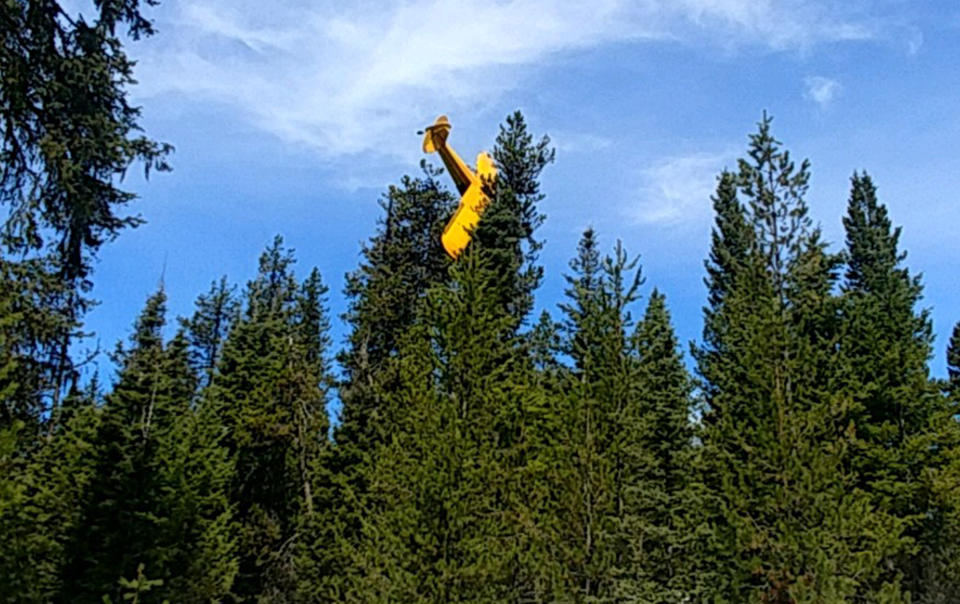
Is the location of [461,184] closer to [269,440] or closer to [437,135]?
[437,135]

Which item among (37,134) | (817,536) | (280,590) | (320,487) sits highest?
(37,134)

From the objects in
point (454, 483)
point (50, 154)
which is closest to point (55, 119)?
point (50, 154)

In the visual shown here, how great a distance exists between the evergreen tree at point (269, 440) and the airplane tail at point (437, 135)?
27.0 feet

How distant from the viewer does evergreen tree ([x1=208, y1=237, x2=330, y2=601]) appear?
922 inches

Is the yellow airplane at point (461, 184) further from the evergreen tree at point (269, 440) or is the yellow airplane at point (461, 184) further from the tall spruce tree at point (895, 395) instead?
the tall spruce tree at point (895, 395)

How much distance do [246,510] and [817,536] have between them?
18.8 m

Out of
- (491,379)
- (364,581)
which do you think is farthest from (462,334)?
(364,581)

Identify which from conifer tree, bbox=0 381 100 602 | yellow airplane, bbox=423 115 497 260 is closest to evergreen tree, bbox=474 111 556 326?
yellow airplane, bbox=423 115 497 260

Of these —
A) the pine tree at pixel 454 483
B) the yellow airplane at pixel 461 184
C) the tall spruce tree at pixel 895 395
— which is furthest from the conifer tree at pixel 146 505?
the tall spruce tree at pixel 895 395

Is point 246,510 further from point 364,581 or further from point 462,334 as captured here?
point 462,334

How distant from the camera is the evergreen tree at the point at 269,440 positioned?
23.4 meters

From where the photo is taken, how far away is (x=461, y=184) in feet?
78.6

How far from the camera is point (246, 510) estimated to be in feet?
82.3

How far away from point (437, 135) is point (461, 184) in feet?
5.68
